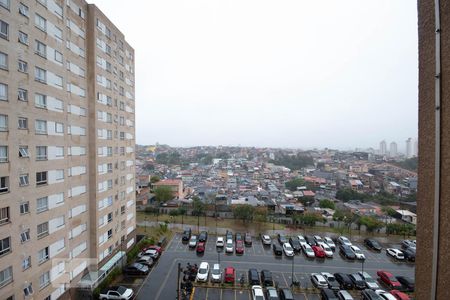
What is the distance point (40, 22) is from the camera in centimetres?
1312

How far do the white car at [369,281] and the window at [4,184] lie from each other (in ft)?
72.7

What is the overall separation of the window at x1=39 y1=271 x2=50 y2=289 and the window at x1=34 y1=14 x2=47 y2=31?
12.8 meters

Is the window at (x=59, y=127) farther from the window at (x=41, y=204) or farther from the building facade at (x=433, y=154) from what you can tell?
the building facade at (x=433, y=154)

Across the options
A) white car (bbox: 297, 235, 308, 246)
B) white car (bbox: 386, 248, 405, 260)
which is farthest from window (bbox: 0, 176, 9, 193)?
white car (bbox: 386, 248, 405, 260)

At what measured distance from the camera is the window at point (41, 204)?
12.9 meters

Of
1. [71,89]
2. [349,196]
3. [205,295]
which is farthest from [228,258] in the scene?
[349,196]

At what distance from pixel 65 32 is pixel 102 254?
49.9 ft

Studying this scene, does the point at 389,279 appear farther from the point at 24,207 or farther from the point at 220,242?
the point at 24,207

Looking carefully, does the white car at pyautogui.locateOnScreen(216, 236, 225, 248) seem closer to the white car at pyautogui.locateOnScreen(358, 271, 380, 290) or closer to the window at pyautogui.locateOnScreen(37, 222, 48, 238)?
the white car at pyautogui.locateOnScreen(358, 271, 380, 290)

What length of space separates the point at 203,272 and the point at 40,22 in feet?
61.6

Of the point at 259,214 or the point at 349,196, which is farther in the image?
the point at 349,196

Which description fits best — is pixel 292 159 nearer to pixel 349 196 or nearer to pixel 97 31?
pixel 349 196

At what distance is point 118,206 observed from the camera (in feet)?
71.8

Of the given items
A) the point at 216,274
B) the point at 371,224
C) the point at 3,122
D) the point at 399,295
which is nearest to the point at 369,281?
the point at 399,295
